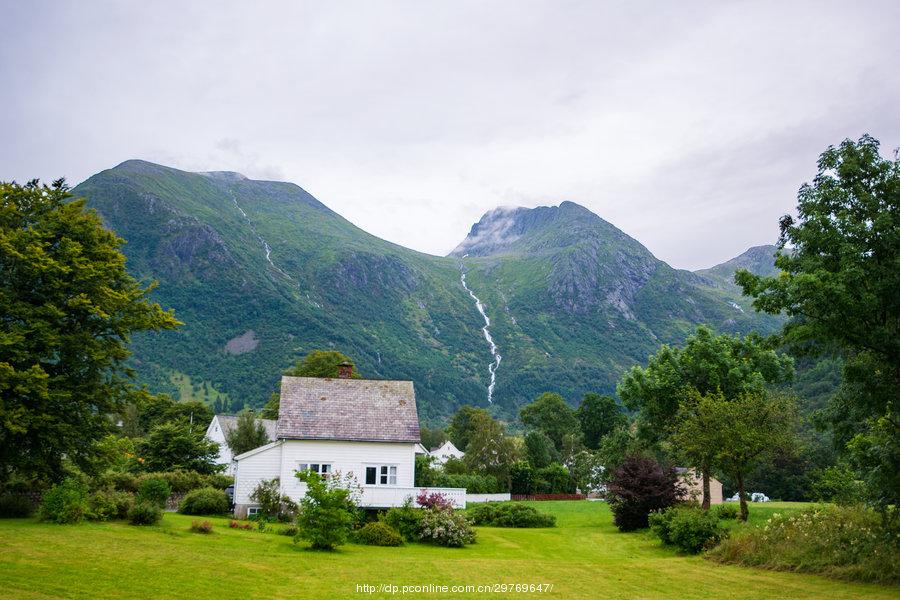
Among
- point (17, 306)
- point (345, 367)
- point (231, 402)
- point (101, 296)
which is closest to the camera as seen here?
point (17, 306)

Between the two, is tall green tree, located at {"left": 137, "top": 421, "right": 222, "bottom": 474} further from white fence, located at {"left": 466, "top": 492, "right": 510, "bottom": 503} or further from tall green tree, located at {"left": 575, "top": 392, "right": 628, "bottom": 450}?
tall green tree, located at {"left": 575, "top": 392, "right": 628, "bottom": 450}

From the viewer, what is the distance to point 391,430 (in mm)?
37719

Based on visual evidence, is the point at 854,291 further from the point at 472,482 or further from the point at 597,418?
the point at 597,418

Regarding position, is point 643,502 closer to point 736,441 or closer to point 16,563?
point 736,441

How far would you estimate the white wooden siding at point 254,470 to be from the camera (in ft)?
117

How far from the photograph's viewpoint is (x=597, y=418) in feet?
313

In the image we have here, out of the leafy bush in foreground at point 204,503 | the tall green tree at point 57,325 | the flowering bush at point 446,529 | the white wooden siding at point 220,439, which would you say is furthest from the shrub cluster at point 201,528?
the white wooden siding at point 220,439

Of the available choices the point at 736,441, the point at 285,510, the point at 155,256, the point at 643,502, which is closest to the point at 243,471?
the point at 285,510

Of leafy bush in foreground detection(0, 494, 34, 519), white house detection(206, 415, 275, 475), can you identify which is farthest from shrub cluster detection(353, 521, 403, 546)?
white house detection(206, 415, 275, 475)

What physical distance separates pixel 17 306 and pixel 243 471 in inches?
682

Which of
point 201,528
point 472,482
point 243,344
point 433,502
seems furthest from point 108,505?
point 243,344

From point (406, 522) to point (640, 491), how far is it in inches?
451

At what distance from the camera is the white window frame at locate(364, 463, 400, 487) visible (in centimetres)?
3706

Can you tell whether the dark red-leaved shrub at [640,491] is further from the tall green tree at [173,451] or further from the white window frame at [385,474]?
the tall green tree at [173,451]
